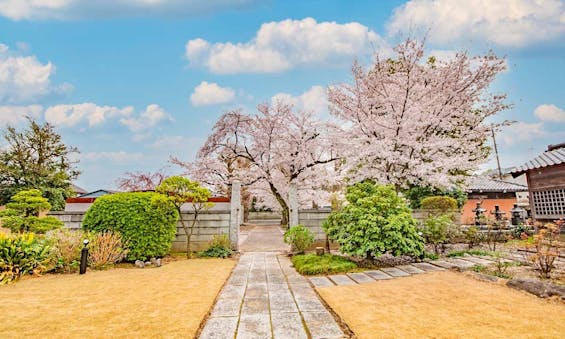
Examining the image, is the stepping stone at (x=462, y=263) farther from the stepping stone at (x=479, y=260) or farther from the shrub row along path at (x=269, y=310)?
the shrub row along path at (x=269, y=310)

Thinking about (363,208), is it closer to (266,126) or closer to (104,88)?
(266,126)

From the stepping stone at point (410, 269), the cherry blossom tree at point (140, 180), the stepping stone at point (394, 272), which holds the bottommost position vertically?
the stepping stone at point (394, 272)

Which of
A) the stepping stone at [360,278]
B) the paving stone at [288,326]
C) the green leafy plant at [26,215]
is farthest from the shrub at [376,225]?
the green leafy plant at [26,215]

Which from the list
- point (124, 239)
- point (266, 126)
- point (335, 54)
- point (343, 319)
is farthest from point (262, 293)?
point (266, 126)

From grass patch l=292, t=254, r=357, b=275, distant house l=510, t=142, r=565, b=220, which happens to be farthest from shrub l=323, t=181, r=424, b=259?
distant house l=510, t=142, r=565, b=220

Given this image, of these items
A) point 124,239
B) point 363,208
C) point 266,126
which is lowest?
point 124,239

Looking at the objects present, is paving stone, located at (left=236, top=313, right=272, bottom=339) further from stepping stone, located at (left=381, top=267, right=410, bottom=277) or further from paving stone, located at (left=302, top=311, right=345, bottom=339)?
stepping stone, located at (left=381, top=267, right=410, bottom=277)

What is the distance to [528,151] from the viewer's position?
27.2 m

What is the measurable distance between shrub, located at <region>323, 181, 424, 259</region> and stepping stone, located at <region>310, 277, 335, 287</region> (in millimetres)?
1307

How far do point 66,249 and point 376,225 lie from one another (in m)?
7.32

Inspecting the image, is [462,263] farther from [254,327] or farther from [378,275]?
[254,327]

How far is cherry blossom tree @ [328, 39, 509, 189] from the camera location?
9.38 meters

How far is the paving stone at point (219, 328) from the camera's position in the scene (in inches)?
119

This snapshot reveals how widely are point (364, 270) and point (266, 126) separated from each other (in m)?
9.78
